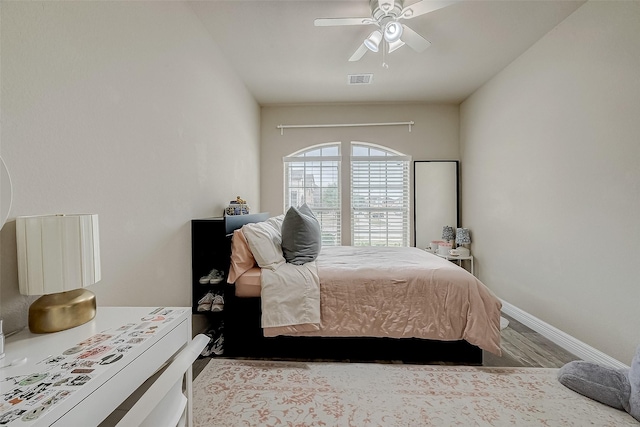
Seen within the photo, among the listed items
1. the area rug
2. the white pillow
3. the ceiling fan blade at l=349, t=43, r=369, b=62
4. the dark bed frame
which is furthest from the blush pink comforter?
the ceiling fan blade at l=349, t=43, r=369, b=62

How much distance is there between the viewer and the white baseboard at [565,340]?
1.92 m

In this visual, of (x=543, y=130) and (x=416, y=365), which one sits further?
(x=543, y=130)

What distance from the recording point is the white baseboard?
1.92m

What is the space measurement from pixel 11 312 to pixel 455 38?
354 centimetres

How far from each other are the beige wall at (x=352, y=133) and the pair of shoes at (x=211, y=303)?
232 cm

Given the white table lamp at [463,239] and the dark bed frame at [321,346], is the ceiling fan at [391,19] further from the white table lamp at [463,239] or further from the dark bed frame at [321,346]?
the white table lamp at [463,239]

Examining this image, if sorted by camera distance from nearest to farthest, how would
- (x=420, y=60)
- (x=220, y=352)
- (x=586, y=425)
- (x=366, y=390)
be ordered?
(x=586, y=425), (x=366, y=390), (x=220, y=352), (x=420, y=60)

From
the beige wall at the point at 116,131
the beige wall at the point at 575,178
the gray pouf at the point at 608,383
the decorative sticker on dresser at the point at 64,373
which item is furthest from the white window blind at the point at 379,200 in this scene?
the decorative sticker on dresser at the point at 64,373

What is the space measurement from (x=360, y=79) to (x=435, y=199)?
2104 millimetres

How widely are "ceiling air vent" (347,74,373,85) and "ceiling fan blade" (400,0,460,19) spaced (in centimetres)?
129

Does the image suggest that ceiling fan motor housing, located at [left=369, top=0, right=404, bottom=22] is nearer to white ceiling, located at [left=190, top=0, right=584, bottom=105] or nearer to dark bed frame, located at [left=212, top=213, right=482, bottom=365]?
white ceiling, located at [left=190, top=0, right=584, bottom=105]

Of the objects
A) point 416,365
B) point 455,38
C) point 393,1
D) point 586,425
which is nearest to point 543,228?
point 586,425

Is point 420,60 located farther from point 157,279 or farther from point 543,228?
point 157,279

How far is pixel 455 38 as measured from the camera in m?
2.58
